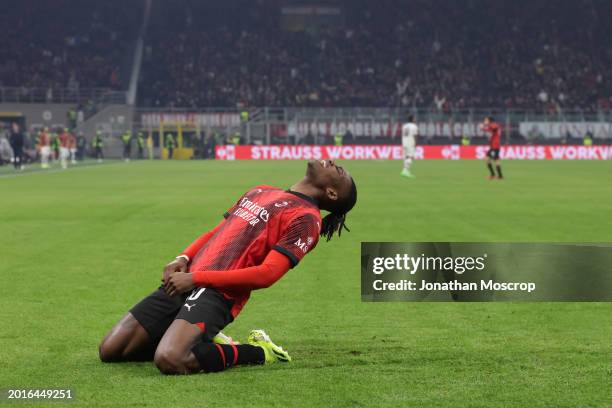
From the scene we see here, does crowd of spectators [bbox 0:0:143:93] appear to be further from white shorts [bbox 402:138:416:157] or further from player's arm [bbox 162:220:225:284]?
player's arm [bbox 162:220:225:284]

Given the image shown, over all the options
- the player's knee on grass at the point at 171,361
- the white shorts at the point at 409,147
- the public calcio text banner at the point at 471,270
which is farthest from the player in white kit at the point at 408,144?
the player's knee on grass at the point at 171,361

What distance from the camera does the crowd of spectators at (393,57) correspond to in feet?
209

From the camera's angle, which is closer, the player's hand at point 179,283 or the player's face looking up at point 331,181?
the player's hand at point 179,283

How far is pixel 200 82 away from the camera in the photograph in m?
65.3

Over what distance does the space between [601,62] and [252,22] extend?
2642cm

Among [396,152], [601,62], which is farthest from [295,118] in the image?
[601,62]

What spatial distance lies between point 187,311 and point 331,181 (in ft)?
4.15

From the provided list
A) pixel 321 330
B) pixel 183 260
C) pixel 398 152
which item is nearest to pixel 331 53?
pixel 398 152

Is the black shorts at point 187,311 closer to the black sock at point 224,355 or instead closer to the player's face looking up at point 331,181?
the black sock at point 224,355

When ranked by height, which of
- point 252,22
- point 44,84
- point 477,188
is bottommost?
point 477,188

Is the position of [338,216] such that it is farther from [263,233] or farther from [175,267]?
[175,267]

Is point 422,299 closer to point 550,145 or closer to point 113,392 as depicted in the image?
point 113,392

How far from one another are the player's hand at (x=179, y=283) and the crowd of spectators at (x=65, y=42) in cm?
5907

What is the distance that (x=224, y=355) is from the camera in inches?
231
